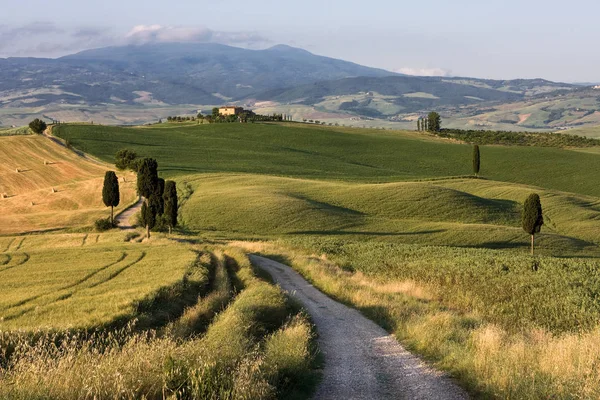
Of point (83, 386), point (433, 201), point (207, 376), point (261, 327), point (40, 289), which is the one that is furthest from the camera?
point (433, 201)

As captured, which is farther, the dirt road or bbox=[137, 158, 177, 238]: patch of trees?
the dirt road

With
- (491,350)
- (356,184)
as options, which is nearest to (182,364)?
(491,350)

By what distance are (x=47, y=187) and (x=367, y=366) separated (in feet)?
274

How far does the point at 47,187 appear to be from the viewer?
3440 inches

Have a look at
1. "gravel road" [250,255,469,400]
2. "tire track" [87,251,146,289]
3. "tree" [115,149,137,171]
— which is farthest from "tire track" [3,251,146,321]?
"tree" [115,149,137,171]

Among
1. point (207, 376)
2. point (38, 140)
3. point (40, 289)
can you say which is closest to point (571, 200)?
point (40, 289)

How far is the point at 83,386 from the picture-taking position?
28.3 ft

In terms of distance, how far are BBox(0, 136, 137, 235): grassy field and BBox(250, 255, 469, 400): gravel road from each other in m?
52.9

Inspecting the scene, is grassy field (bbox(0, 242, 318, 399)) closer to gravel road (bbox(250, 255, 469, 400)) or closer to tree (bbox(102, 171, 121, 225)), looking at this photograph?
gravel road (bbox(250, 255, 469, 400))

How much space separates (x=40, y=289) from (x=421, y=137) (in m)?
156

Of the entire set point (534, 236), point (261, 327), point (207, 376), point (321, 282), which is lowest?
point (534, 236)

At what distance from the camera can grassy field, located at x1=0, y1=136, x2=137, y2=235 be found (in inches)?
2675

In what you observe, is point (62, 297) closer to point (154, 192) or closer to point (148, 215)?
point (148, 215)

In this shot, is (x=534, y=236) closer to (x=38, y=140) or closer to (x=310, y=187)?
(x=310, y=187)
